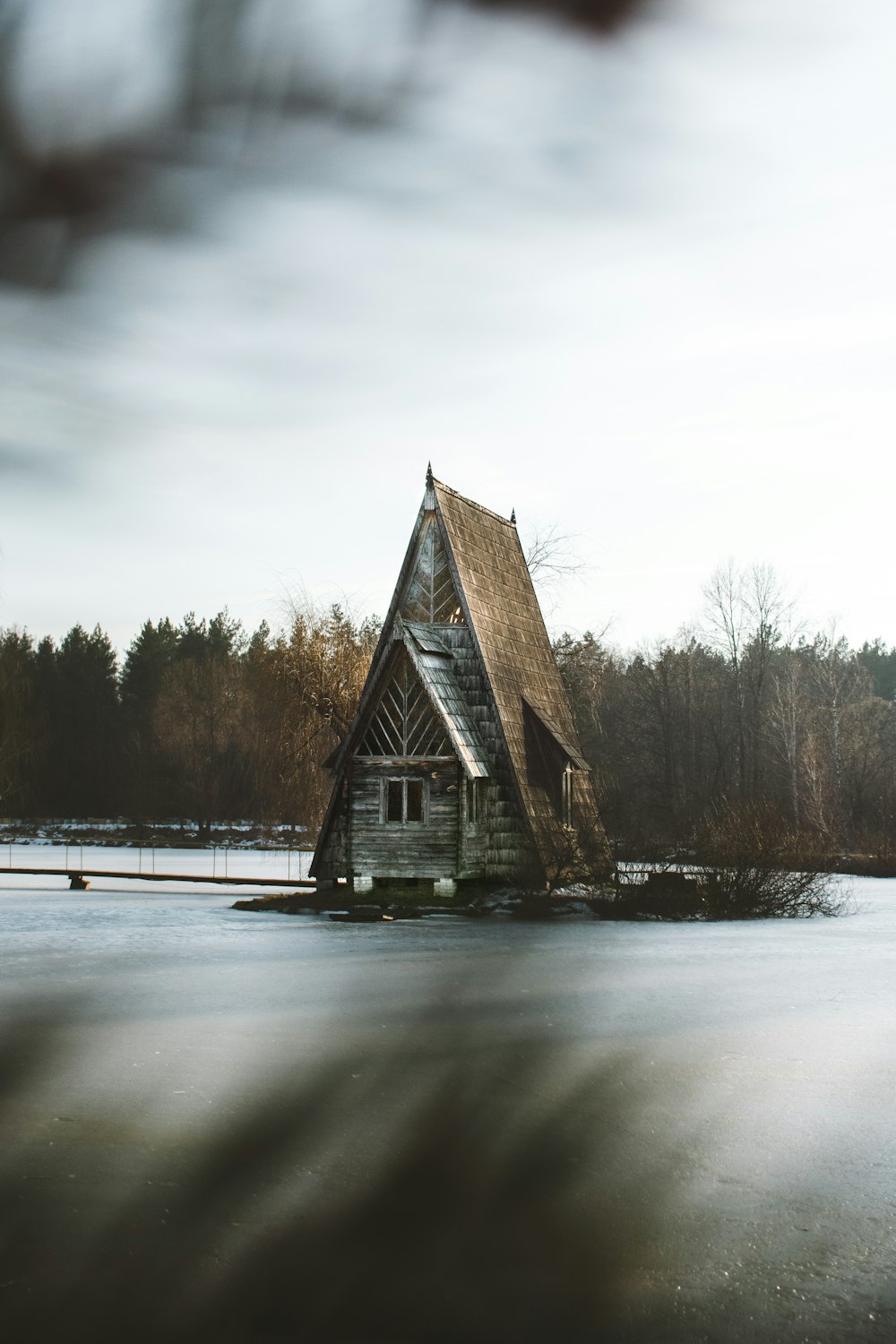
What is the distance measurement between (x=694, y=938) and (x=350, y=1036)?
417 inches

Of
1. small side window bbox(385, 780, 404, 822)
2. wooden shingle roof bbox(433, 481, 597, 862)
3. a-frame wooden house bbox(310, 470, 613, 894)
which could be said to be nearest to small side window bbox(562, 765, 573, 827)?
a-frame wooden house bbox(310, 470, 613, 894)

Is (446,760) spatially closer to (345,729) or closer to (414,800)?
(414,800)

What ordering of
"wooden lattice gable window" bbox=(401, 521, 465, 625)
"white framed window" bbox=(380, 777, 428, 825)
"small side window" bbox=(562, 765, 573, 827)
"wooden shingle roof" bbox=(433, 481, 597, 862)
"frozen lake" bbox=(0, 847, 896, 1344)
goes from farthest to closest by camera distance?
"small side window" bbox=(562, 765, 573, 827) → "wooden lattice gable window" bbox=(401, 521, 465, 625) → "wooden shingle roof" bbox=(433, 481, 597, 862) → "white framed window" bbox=(380, 777, 428, 825) → "frozen lake" bbox=(0, 847, 896, 1344)

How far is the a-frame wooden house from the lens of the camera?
23.0 m

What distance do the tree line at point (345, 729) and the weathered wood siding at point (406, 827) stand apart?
338cm

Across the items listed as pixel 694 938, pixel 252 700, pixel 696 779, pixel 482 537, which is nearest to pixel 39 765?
pixel 252 700

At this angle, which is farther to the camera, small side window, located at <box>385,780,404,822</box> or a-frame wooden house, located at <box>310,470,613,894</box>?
small side window, located at <box>385,780,404,822</box>

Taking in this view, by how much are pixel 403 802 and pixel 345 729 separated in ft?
43.6

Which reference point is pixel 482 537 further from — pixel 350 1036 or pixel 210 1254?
pixel 210 1254

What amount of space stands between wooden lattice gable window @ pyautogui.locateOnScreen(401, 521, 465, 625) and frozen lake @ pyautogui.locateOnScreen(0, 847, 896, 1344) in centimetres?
916

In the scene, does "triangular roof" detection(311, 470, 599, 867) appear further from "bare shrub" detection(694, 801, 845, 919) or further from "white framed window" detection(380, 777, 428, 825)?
"bare shrub" detection(694, 801, 845, 919)

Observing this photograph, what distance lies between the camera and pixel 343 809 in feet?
77.8

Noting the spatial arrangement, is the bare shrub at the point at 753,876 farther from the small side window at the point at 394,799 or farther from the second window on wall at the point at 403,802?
the small side window at the point at 394,799

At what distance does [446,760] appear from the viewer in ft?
75.0
